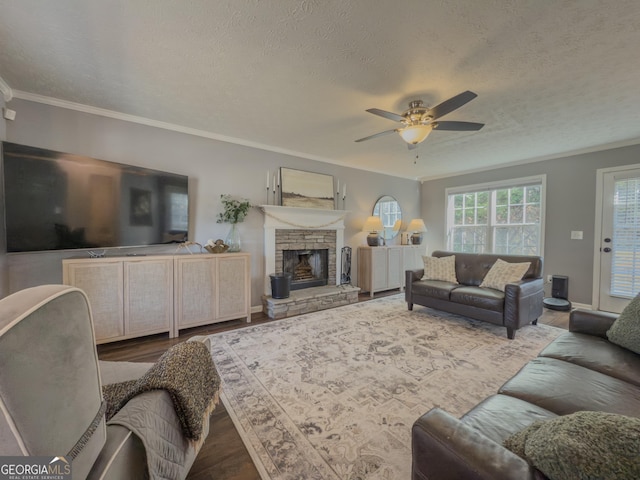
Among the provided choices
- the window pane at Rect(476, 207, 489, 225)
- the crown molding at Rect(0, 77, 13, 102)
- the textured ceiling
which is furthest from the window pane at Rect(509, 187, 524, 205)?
the crown molding at Rect(0, 77, 13, 102)

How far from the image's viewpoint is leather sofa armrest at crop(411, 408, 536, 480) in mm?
675

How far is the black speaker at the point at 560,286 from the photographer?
4.11 m

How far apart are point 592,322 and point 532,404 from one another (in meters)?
1.21

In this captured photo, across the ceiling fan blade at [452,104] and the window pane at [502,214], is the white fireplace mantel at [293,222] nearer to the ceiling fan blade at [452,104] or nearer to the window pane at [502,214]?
the ceiling fan blade at [452,104]

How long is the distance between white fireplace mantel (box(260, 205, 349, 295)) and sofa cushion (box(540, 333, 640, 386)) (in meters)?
3.14

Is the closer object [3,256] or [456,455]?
[456,455]

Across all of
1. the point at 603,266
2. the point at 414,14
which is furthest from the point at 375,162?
the point at 603,266

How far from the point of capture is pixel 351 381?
2.04 meters

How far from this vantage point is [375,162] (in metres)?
4.77

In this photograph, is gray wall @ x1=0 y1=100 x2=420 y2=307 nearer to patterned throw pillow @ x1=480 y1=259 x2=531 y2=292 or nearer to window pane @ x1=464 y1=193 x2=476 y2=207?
patterned throw pillow @ x1=480 y1=259 x2=531 y2=292

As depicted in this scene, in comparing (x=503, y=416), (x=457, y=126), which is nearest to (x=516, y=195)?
(x=457, y=126)

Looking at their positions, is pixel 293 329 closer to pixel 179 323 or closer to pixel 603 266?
pixel 179 323

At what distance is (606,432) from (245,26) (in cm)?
238

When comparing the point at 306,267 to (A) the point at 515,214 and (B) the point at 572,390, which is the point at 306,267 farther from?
(A) the point at 515,214
